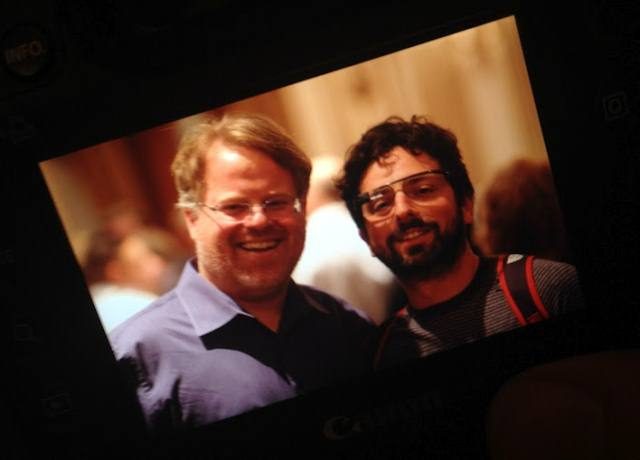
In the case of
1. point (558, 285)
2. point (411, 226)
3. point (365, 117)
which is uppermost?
point (365, 117)

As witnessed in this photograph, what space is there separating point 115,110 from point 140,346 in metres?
0.52

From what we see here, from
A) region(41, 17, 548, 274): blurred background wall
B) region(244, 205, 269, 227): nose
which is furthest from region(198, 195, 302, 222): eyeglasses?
region(41, 17, 548, 274): blurred background wall

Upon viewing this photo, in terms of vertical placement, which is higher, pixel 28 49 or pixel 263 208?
pixel 28 49

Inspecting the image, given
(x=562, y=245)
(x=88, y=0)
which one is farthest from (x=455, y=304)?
(x=88, y=0)

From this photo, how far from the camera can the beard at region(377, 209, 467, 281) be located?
1114 mm

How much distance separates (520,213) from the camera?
1135mm

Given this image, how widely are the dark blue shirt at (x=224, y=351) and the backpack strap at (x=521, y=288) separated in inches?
12.5

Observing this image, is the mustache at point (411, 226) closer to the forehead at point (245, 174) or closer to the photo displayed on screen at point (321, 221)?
the photo displayed on screen at point (321, 221)

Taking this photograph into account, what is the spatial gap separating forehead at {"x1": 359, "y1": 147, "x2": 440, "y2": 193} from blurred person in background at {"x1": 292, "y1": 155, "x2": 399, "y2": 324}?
7 centimetres

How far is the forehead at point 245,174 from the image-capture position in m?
1.09

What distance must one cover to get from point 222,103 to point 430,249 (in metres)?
0.54

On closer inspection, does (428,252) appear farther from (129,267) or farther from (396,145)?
(129,267)

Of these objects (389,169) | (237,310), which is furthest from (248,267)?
(389,169)

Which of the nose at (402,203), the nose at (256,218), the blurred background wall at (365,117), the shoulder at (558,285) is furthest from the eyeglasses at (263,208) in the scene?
the shoulder at (558,285)
